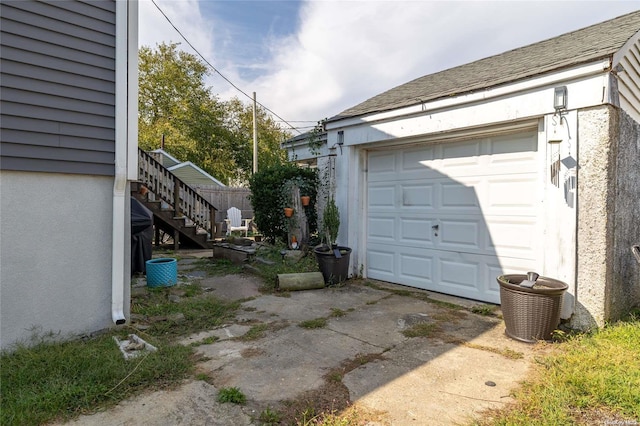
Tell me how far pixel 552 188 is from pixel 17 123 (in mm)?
5239

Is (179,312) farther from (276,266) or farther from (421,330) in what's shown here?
(421,330)

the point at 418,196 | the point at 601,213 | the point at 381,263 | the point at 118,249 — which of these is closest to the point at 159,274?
the point at 118,249

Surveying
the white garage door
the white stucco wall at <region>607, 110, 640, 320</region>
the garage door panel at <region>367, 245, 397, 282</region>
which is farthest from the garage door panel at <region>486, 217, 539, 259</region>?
A: the garage door panel at <region>367, 245, 397, 282</region>

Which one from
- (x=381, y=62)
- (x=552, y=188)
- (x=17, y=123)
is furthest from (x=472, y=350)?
(x=381, y=62)

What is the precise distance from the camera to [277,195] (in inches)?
291

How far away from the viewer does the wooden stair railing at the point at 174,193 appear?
8703 millimetres

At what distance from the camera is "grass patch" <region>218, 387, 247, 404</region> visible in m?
2.19

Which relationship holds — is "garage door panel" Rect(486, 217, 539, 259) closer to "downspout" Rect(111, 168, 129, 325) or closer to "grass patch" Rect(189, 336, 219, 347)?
"grass patch" Rect(189, 336, 219, 347)

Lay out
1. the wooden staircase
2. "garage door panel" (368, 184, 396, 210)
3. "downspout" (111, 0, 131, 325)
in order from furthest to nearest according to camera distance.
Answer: the wooden staircase, "garage door panel" (368, 184, 396, 210), "downspout" (111, 0, 131, 325)

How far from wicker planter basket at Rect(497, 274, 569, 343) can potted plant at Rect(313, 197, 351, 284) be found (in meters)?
2.62

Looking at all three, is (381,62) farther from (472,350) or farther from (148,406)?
(148,406)

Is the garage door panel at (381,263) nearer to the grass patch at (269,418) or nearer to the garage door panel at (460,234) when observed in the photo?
the garage door panel at (460,234)

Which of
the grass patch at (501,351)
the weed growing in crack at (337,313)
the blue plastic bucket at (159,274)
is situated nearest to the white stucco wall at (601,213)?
the grass patch at (501,351)

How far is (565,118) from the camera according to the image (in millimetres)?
3521
